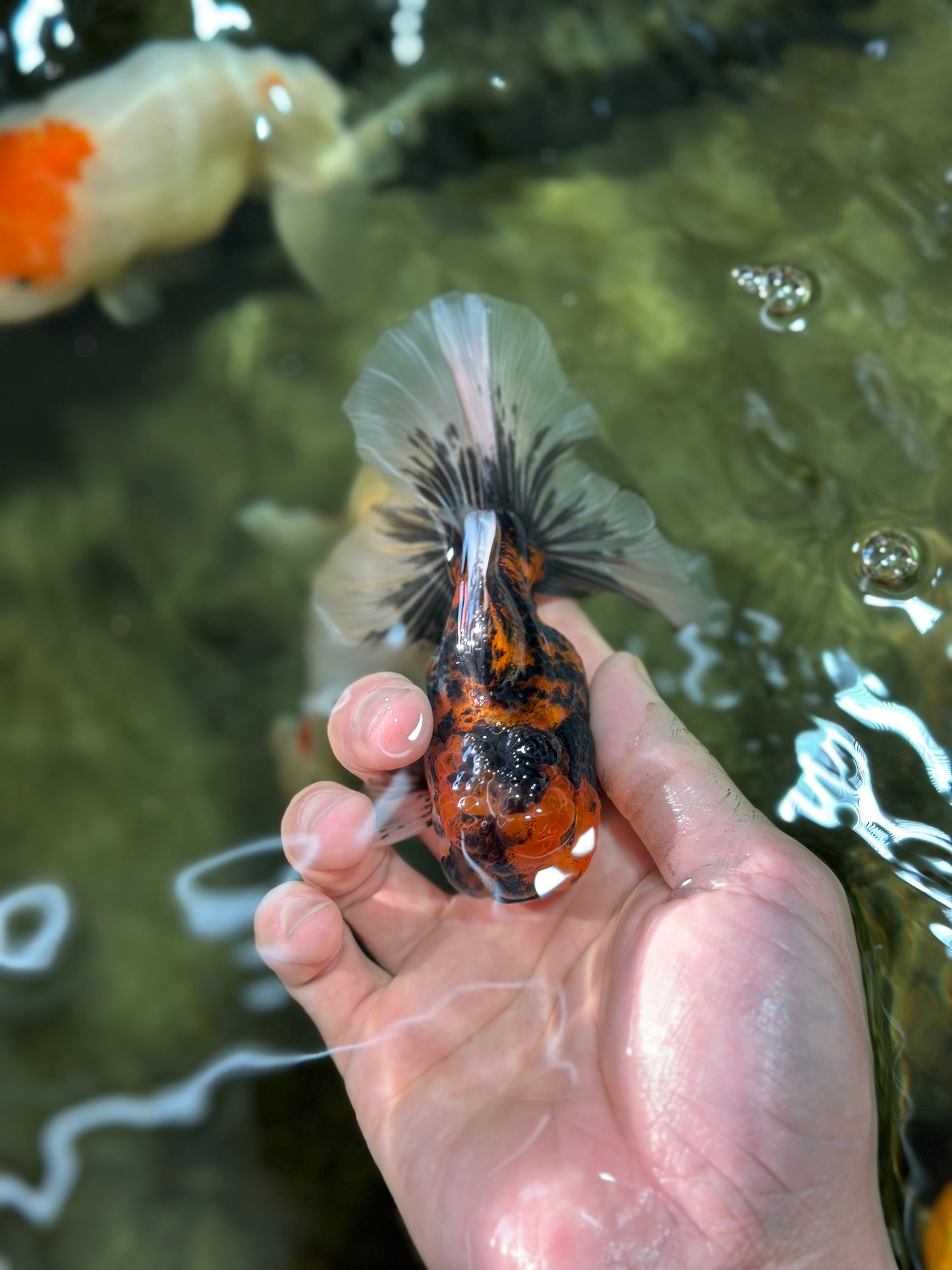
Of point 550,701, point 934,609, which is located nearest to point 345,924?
point 550,701

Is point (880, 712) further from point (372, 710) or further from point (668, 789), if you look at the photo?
point (372, 710)

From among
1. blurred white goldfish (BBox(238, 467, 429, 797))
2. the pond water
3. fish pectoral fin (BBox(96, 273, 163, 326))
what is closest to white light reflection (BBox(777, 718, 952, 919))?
the pond water

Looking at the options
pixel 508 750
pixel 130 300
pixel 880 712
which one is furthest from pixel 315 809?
pixel 130 300

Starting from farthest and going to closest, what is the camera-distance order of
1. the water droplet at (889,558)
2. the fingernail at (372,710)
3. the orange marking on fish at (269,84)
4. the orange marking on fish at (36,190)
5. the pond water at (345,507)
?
the orange marking on fish at (269,84), the orange marking on fish at (36,190), the water droplet at (889,558), the pond water at (345,507), the fingernail at (372,710)

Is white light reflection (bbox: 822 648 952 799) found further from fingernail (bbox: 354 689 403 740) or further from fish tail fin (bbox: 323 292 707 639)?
fingernail (bbox: 354 689 403 740)

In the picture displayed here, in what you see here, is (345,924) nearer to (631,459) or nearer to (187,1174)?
(187,1174)

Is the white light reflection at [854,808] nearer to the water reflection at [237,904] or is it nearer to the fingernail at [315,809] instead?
the fingernail at [315,809]

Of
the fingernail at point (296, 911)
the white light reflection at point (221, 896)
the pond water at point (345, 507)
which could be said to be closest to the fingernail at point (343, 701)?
the fingernail at point (296, 911)
